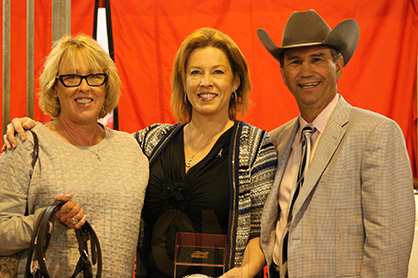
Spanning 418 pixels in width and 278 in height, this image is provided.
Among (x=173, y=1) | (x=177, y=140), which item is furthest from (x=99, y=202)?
(x=173, y=1)

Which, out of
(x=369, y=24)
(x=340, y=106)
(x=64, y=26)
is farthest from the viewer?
(x=369, y=24)

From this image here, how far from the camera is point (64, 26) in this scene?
9.36 ft

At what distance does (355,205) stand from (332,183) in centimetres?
13

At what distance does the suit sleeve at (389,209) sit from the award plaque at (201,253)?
1.99ft

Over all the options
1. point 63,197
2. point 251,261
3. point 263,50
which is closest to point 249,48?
point 263,50

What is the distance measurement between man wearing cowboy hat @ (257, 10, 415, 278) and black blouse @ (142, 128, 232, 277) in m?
0.24

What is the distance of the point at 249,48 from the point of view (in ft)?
12.8

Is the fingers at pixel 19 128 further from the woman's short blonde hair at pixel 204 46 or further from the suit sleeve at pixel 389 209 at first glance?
the suit sleeve at pixel 389 209

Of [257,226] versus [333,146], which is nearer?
[333,146]

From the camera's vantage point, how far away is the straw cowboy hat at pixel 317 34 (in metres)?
2.11

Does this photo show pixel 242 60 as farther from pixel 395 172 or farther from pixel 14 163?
pixel 14 163

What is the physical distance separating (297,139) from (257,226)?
0.48m

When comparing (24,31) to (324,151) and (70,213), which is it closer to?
(70,213)

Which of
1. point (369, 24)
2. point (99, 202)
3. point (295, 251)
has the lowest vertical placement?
point (295, 251)
